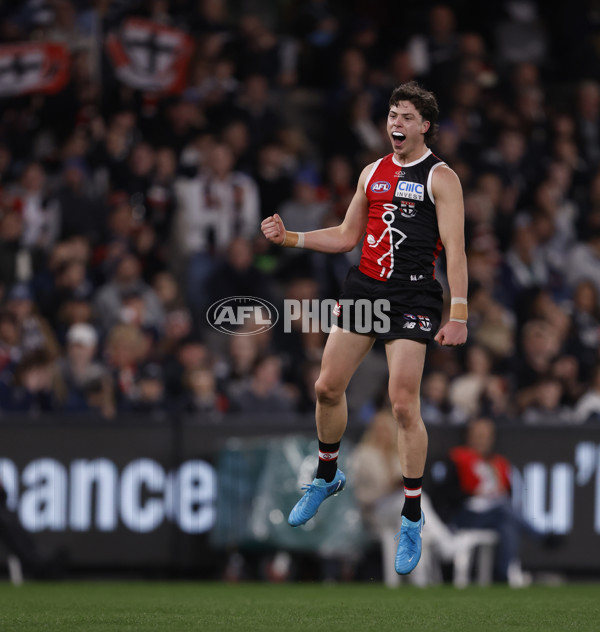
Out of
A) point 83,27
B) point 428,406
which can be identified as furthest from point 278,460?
point 83,27

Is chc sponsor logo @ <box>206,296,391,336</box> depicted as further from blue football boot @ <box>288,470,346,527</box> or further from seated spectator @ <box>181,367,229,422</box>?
blue football boot @ <box>288,470,346,527</box>

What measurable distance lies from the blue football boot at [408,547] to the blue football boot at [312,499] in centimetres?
49

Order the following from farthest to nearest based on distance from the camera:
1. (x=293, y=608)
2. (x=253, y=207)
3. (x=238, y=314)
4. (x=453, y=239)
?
(x=253, y=207)
(x=238, y=314)
(x=293, y=608)
(x=453, y=239)

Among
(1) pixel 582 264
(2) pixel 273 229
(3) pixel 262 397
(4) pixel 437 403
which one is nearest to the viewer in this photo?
(2) pixel 273 229

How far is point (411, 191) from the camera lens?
7.10 meters

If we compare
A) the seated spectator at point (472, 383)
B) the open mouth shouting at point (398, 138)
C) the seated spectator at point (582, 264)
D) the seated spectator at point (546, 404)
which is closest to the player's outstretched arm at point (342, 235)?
the open mouth shouting at point (398, 138)

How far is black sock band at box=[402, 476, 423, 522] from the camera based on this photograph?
291 inches

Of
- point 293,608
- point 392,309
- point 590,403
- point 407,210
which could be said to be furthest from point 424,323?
point 590,403

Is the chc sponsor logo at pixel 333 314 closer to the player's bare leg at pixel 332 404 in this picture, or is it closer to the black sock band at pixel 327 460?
the player's bare leg at pixel 332 404

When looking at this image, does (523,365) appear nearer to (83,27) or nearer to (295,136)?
(295,136)

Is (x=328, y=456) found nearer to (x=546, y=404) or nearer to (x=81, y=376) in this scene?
(x=81, y=376)

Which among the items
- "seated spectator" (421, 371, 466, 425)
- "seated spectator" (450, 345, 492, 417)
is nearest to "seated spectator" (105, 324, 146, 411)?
"seated spectator" (421, 371, 466, 425)

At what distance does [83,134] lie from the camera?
13.3 metres

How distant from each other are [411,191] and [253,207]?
611cm
